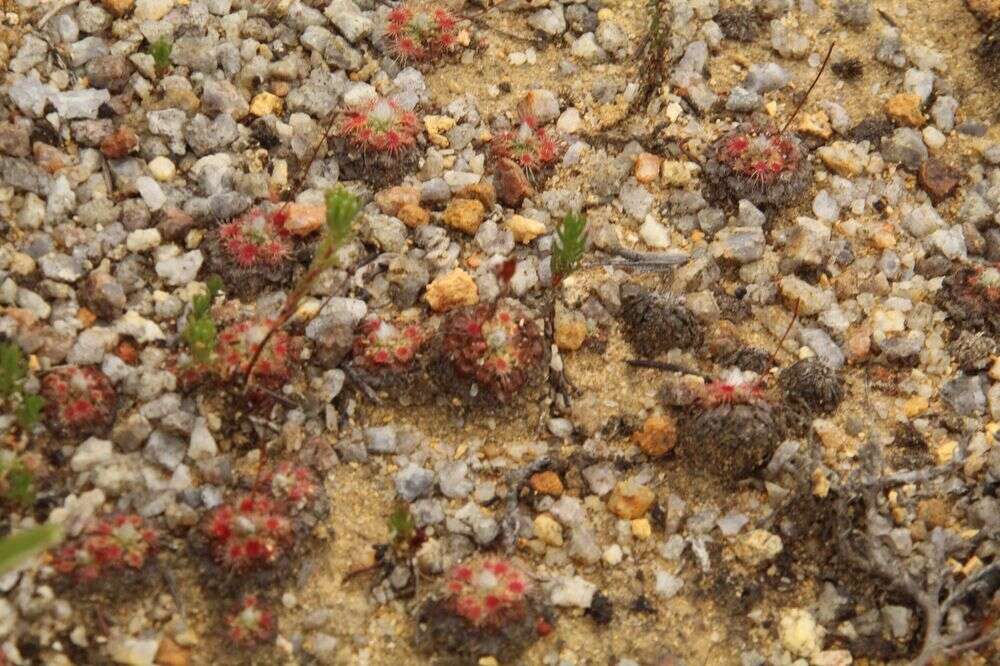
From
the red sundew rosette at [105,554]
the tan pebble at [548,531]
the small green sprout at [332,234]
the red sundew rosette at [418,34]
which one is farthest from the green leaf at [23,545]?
the red sundew rosette at [418,34]

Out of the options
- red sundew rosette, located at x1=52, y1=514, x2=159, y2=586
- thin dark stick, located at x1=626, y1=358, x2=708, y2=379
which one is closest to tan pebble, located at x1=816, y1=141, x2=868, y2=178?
thin dark stick, located at x1=626, y1=358, x2=708, y2=379

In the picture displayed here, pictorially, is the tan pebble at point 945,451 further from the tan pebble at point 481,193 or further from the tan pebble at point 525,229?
the tan pebble at point 481,193

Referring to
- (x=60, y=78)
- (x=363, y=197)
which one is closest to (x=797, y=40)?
(x=363, y=197)

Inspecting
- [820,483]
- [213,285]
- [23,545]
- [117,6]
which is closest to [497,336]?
[213,285]

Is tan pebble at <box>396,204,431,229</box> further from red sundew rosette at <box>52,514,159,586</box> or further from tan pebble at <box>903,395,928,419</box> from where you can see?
tan pebble at <box>903,395,928,419</box>

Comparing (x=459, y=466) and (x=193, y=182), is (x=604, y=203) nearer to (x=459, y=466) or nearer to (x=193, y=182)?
(x=459, y=466)

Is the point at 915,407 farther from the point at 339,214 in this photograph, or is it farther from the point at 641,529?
the point at 339,214
